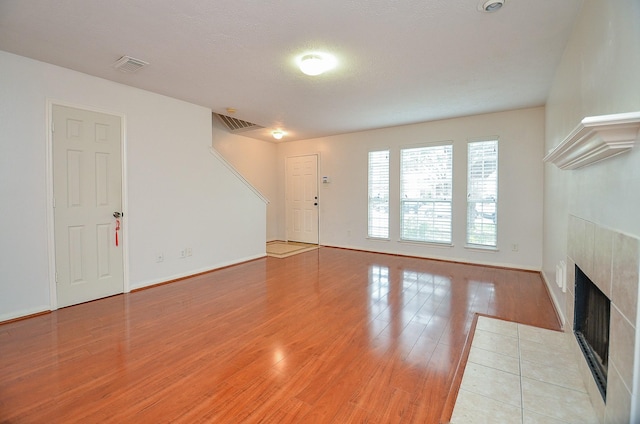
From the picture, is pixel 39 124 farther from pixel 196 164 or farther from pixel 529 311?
pixel 529 311

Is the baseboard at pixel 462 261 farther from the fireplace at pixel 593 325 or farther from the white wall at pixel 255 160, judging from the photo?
the fireplace at pixel 593 325

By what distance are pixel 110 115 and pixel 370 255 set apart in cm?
462

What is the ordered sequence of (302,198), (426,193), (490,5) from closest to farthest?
(490,5)
(426,193)
(302,198)

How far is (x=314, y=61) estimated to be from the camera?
282cm

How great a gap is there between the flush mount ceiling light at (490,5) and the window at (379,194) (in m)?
3.70

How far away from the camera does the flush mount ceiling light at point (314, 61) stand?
2819mm

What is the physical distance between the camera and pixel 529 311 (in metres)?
3.01

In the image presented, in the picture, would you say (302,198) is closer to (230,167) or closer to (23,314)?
(230,167)

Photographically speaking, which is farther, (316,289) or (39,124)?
(316,289)

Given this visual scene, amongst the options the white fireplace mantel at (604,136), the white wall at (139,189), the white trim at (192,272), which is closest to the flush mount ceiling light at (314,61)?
the white fireplace mantel at (604,136)

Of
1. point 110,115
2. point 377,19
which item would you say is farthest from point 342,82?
point 110,115

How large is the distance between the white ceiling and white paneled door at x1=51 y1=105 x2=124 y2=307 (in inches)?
25.2

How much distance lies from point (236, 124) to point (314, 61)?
3.57 metres

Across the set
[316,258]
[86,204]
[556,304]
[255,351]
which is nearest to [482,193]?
[556,304]
